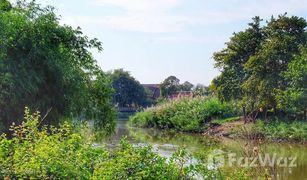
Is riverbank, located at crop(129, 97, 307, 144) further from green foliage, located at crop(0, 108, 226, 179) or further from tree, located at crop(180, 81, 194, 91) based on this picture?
tree, located at crop(180, 81, 194, 91)

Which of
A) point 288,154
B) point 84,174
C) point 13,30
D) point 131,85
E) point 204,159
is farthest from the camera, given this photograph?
point 131,85

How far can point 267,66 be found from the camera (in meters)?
24.4

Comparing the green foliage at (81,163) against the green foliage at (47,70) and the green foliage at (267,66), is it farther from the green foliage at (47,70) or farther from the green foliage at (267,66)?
the green foliage at (267,66)

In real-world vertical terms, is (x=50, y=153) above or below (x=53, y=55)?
below

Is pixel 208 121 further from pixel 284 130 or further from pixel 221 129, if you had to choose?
pixel 284 130

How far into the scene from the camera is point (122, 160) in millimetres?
5090

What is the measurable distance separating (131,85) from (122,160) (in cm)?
5808

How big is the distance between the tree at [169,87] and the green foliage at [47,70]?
154ft

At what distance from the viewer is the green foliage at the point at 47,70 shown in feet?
33.0

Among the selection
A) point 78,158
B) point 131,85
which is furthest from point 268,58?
point 131,85

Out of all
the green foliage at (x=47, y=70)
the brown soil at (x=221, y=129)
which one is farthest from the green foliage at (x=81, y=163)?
the brown soil at (x=221, y=129)

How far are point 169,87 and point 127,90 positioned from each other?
19.0 ft

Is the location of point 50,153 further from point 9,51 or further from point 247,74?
point 247,74

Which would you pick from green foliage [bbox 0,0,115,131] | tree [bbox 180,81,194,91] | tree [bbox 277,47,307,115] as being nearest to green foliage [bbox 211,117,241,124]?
tree [bbox 277,47,307,115]
